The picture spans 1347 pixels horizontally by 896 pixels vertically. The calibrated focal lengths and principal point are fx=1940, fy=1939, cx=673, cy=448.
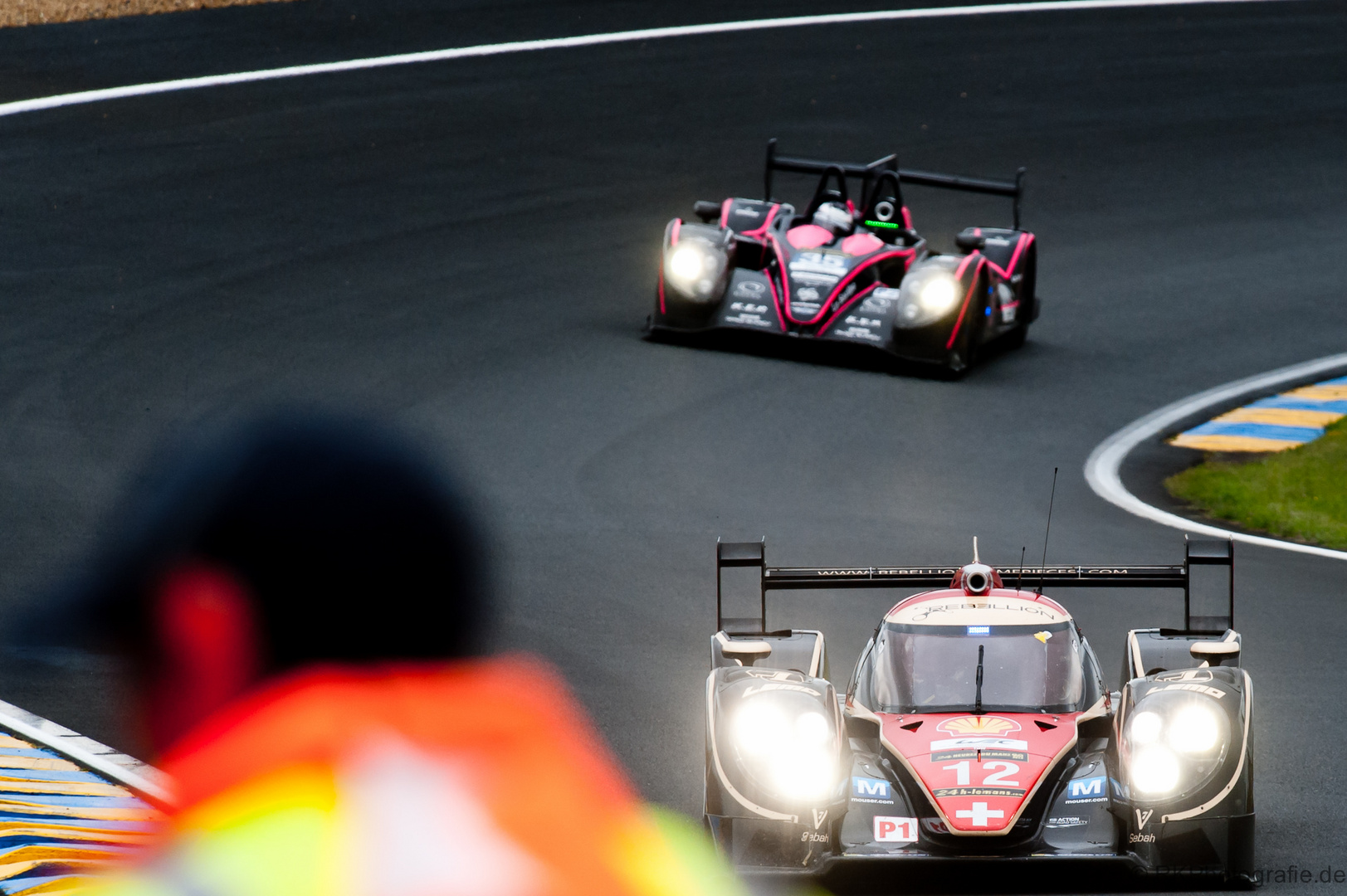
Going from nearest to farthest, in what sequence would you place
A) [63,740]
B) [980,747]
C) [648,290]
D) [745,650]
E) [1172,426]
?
[980,747] → [745,650] → [63,740] → [1172,426] → [648,290]

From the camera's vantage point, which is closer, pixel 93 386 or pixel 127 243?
pixel 93 386

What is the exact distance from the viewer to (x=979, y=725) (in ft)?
23.3

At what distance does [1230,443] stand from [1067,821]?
8770mm

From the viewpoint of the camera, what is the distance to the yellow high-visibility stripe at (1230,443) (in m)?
14.8

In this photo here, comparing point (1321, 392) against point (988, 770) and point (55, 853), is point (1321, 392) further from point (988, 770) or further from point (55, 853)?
point (55, 853)

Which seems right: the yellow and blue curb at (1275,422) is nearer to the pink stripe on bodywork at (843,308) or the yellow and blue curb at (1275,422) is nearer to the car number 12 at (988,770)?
the pink stripe on bodywork at (843,308)

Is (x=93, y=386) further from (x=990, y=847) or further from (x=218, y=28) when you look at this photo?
(x=218, y=28)

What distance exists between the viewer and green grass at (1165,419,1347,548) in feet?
41.8

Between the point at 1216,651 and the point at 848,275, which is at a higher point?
the point at 848,275

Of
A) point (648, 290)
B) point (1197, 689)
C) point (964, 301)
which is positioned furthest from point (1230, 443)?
point (1197, 689)

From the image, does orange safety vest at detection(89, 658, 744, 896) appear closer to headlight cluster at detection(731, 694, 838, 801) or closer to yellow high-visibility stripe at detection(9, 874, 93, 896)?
yellow high-visibility stripe at detection(9, 874, 93, 896)

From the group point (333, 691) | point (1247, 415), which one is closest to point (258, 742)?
point (333, 691)

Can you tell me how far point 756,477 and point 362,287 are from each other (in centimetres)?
615

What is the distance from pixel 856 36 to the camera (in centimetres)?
2884
